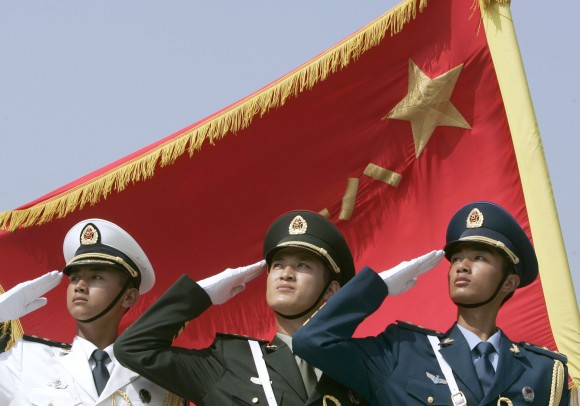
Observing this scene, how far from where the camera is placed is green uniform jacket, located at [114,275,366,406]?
8281 millimetres

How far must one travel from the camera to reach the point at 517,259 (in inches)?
342

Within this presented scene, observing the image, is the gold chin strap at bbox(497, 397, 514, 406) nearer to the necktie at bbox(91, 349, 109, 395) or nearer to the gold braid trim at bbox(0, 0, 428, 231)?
the necktie at bbox(91, 349, 109, 395)

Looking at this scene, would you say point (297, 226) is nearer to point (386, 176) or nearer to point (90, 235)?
point (90, 235)

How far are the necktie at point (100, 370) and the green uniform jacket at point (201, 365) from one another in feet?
1.19

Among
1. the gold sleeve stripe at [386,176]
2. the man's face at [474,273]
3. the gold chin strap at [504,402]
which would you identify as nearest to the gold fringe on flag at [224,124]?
the gold sleeve stripe at [386,176]

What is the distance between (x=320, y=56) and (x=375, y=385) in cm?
304

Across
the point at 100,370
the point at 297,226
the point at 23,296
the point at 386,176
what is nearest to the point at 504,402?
the point at 297,226

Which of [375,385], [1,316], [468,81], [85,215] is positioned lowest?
[375,385]

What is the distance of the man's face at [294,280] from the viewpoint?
28.1 ft

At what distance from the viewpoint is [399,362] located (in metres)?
8.38

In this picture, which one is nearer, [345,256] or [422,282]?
[345,256]

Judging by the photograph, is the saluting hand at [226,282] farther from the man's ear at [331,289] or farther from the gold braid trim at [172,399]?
the gold braid trim at [172,399]

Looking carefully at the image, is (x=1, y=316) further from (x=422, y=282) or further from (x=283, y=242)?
(x=422, y=282)

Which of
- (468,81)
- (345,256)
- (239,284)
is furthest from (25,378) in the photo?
(468,81)
